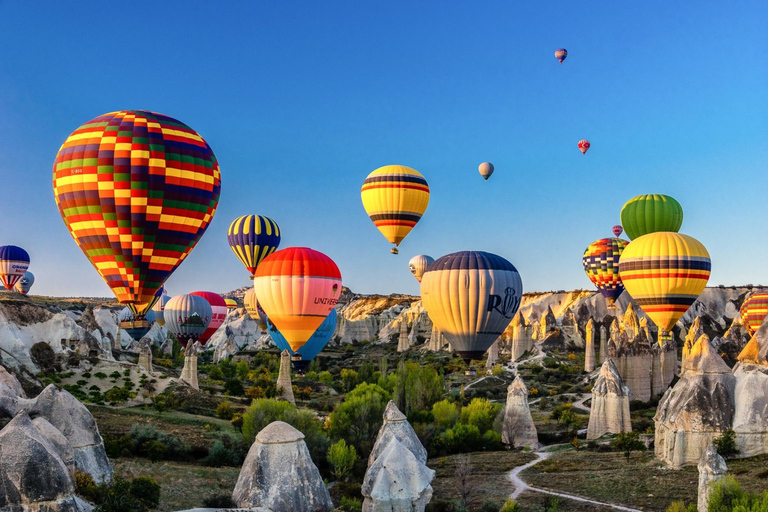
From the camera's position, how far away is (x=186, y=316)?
2889 inches

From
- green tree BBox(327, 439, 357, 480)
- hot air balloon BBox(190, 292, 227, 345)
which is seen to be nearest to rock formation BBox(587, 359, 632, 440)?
green tree BBox(327, 439, 357, 480)

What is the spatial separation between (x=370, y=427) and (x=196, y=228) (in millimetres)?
15613

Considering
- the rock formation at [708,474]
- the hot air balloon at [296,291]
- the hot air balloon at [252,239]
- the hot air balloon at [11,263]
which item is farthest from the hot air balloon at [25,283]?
the rock formation at [708,474]

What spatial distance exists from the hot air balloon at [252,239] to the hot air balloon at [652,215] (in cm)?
3421

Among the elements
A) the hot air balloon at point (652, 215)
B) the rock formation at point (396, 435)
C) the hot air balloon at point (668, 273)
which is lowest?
the rock formation at point (396, 435)

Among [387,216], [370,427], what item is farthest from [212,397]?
[387,216]

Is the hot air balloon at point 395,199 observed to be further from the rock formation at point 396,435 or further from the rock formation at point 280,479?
the rock formation at point 280,479

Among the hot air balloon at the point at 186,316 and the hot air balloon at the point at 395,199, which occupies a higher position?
the hot air balloon at the point at 395,199

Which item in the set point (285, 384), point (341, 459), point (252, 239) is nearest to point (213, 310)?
point (252, 239)

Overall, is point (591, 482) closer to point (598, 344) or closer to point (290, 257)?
point (290, 257)

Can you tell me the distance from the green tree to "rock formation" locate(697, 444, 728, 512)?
56.3ft

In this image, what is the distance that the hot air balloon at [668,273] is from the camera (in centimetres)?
5512

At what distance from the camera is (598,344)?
294 feet

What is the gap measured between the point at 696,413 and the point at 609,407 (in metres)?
9.99
